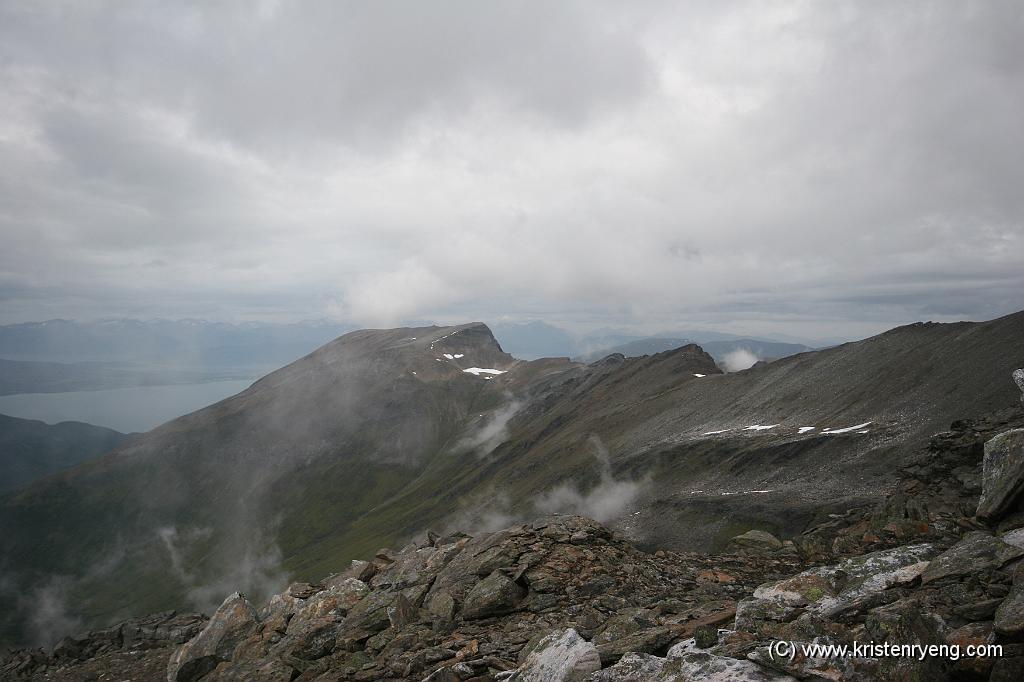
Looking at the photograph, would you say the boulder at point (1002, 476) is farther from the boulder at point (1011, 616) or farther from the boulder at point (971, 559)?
the boulder at point (1011, 616)

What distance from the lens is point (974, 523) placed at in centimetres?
1736

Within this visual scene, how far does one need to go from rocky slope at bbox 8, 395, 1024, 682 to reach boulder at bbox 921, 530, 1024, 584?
43mm

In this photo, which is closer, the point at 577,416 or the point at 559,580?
the point at 559,580

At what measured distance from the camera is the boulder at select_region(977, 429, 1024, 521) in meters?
16.2

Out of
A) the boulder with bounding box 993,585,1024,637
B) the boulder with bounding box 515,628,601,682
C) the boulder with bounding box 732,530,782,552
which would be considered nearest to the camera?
the boulder with bounding box 993,585,1024,637

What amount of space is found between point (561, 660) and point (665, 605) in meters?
5.35

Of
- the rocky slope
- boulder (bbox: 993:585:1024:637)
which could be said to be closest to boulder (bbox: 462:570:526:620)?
the rocky slope

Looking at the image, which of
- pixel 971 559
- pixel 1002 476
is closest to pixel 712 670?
pixel 971 559

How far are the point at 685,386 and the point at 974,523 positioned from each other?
115 m

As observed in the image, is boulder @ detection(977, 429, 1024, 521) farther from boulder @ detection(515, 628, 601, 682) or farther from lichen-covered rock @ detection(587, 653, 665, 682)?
boulder @ detection(515, 628, 601, 682)

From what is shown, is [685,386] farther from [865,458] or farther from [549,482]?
[865,458]

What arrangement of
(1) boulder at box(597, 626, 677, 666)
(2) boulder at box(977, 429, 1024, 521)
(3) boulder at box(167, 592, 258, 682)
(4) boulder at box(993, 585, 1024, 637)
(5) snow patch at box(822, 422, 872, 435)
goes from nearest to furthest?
1. (4) boulder at box(993, 585, 1024, 637)
2. (1) boulder at box(597, 626, 677, 666)
3. (2) boulder at box(977, 429, 1024, 521)
4. (3) boulder at box(167, 592, 258, 682)
5. (5) snow patch at box(822, 422, 872, 435)

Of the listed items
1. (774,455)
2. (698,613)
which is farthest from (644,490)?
(698,613)

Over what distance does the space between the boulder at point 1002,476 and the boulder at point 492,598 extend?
659 inches
